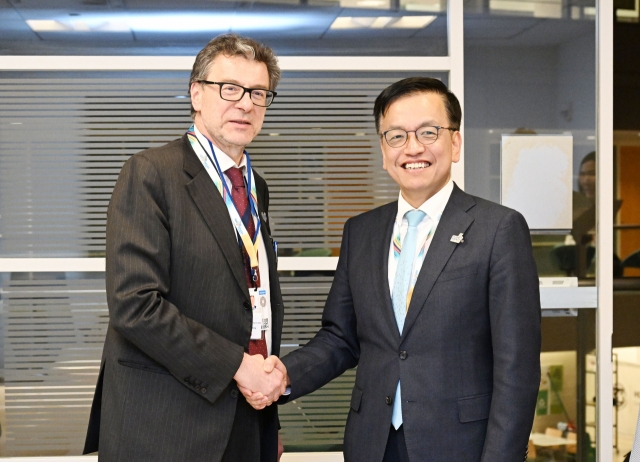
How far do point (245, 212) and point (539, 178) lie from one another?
72.9 inches

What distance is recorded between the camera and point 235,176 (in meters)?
2.78

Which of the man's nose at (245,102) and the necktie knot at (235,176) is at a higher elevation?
the man's nose at (245,102)

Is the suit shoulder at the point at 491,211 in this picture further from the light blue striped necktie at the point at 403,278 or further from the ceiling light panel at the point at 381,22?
the ceiling light panel at the point at 381,22

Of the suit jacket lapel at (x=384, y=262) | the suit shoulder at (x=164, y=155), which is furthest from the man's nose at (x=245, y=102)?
the suit jacket lapel at (x=384, y=262)

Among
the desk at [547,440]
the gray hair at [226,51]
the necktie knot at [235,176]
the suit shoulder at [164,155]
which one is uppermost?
the gray hair at [226,51]

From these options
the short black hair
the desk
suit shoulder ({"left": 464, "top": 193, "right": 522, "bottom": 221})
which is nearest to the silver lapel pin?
suit shoulder ({"left": 464, "top": 193, "right": 522, "bottom": 221})

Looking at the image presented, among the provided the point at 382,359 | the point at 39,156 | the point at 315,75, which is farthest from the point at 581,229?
the point at 39,156

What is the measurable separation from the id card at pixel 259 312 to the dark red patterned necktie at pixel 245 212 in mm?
30

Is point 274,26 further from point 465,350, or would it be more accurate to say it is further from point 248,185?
point 465,350

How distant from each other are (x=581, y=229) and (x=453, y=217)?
170 cm

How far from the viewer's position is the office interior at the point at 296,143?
378 cm

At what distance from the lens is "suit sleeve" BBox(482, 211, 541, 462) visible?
2.32m

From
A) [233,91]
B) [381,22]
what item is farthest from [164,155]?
[381,22]

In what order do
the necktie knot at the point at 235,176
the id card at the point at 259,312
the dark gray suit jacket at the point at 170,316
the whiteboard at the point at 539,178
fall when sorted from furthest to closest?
1. the whiteboard at the point at 539,178
2. the necktie knot at the point at 235,176
3. the id card at the point at 259,312
4. the dark gray suit jacket at the point at 170,316
